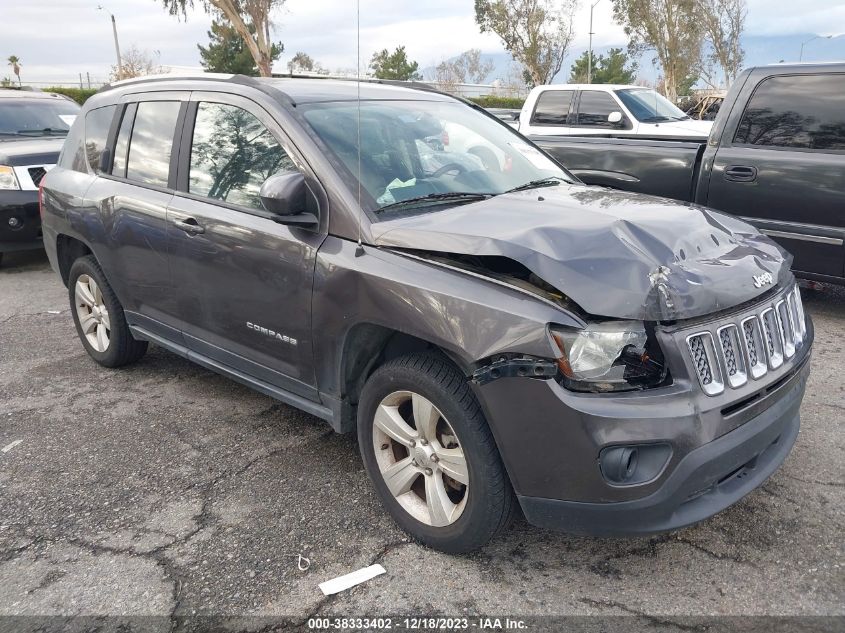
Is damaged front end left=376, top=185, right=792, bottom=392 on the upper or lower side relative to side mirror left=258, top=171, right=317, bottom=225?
lower

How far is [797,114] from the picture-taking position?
5.40 m

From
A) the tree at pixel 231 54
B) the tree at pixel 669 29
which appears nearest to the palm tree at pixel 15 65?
the tree at pixel 231 54

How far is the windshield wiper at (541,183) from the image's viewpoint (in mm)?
3475

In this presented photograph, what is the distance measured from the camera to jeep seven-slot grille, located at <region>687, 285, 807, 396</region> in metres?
2.36

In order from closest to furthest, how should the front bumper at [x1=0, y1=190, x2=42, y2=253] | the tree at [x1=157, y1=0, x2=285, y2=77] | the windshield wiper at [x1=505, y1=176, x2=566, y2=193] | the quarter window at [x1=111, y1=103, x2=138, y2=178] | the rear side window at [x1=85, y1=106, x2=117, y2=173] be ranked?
the windshield wiper at [x1=505, y1=176, x2=566, y2=193], the quarter window at [x1=111, y1=103, x2=138, y2=178], the rear side window at [x1=85, y1=106, x2=117, y2=173], the front bumper at [x1=0, y1=190, x2=42, y2=253], the tree at [x1=157, y1=0, x2=285, y2=77]

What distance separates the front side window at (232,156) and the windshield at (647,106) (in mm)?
7674

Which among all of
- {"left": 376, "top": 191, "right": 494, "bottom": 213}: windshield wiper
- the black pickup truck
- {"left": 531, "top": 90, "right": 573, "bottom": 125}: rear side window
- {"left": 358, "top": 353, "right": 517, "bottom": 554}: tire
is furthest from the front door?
{"left": 531, "top": 90, "right": 573, "bottom": 125}: rear side window

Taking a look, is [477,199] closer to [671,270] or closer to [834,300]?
[671,270]

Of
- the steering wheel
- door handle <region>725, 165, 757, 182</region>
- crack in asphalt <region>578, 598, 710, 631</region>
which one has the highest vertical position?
the steering wheel

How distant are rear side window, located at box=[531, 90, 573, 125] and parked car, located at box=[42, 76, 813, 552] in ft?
21.0

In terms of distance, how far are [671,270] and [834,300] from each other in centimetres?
458

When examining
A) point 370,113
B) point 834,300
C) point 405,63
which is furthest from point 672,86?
point 370,113

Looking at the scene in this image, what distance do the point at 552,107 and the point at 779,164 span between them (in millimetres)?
5293

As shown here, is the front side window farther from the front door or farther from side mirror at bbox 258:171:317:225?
side mirror at bbox 258:171:317:225
